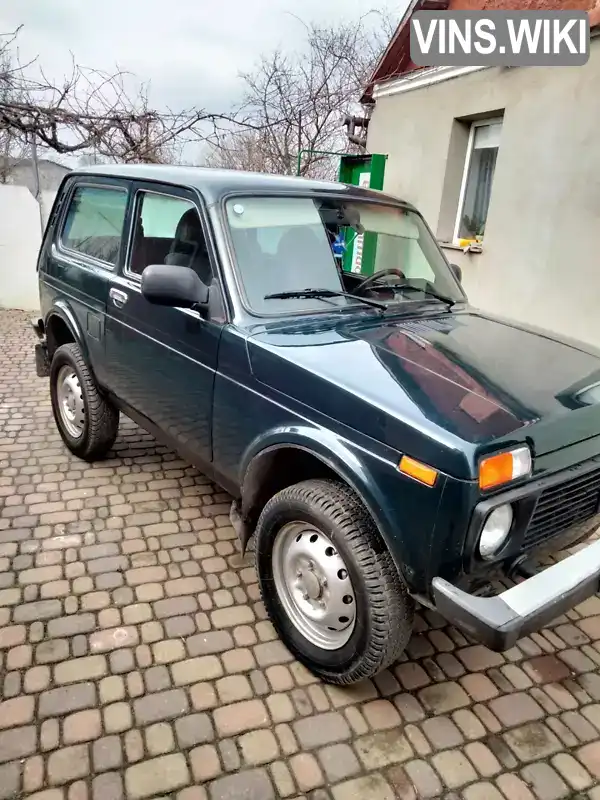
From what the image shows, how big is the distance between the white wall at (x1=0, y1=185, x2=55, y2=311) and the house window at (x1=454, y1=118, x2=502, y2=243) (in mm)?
6691

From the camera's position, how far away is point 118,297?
377cm

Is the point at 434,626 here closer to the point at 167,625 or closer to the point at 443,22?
the point at 167,625

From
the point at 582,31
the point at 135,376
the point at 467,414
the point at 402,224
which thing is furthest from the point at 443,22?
the point at 467,414

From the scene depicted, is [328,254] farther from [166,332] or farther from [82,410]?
[82,410]

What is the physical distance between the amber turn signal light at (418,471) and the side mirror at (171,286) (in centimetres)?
137

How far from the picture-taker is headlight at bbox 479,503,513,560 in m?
2.14

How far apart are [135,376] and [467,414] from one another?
7.43ft

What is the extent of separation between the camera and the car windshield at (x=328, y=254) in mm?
3059

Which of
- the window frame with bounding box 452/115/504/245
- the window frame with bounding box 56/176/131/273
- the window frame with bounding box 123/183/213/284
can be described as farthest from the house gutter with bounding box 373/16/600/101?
the window frame with bounding box 123/183/213/284

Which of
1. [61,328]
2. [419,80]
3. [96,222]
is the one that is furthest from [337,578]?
[419,80]

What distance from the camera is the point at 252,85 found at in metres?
14.1

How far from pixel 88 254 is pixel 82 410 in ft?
3.74

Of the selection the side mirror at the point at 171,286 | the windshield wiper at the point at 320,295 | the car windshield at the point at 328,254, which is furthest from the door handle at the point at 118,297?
the windshield wiper at the point at 320,295

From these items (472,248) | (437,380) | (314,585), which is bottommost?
(314,585)
